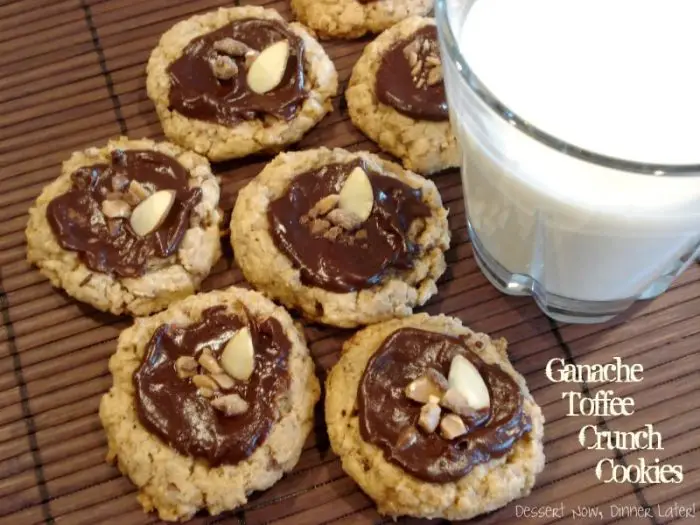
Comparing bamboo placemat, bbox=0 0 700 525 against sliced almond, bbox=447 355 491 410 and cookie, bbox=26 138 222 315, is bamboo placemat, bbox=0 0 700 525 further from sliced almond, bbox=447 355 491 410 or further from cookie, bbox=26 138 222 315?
sliced almond, bbox=447 355 491 410

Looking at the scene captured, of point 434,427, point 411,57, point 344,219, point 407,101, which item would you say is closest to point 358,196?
point 344,219

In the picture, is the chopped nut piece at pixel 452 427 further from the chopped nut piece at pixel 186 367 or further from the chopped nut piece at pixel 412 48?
the chopped nut piece at pixel 412 48

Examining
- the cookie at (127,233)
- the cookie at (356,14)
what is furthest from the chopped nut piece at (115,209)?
the cookie at (356,14)

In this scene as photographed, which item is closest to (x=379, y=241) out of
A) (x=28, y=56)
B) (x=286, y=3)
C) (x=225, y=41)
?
(x=225, y=41)

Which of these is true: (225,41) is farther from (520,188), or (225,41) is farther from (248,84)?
(520,188)

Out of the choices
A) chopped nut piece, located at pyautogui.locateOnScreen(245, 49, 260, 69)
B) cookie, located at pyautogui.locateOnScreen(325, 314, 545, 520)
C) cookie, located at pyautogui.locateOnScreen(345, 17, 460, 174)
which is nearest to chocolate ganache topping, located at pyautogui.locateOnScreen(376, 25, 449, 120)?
cookie, located at pyautogui.locateOnScreen(345, 17, 460, 174)

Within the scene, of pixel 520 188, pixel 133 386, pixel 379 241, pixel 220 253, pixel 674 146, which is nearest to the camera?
pixel 674 146
